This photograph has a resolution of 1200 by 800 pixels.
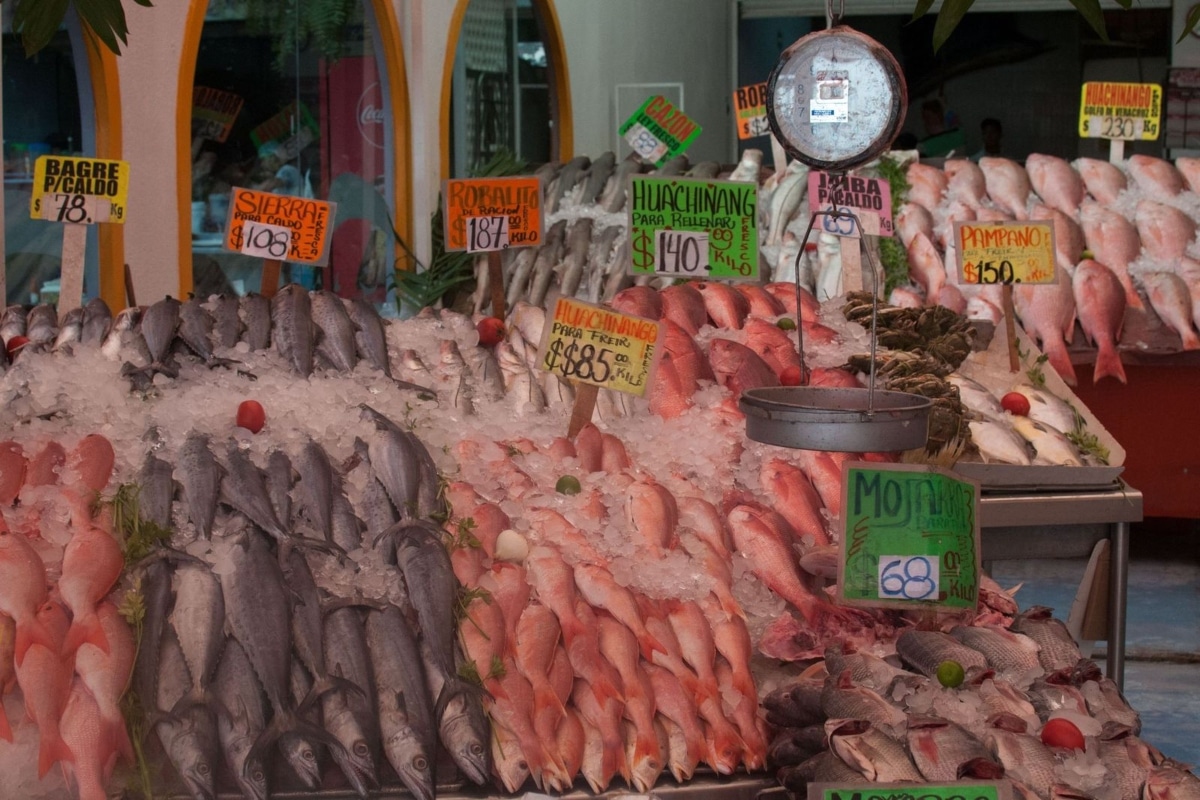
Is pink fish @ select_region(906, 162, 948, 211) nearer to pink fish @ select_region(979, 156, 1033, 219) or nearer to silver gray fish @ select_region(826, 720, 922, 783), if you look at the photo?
pink fish @ select_region(979, 156, 1033, 219)

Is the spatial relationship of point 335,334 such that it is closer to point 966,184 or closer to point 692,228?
point 692,228

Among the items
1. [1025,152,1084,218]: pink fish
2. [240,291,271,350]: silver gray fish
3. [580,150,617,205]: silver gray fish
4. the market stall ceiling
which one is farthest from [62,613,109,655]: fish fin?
the market stall ceiling

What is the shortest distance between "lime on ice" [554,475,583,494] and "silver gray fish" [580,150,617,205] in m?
3.32

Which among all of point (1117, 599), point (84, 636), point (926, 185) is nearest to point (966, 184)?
point (926, 185)

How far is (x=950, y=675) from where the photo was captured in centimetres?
217

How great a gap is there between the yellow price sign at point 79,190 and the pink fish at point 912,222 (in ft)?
10.8

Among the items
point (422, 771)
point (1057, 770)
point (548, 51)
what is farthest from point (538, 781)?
point (548, 51)

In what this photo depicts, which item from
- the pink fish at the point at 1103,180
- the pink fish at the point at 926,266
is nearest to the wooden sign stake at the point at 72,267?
the pink fish at the point at 926,266

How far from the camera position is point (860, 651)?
2.41 metres

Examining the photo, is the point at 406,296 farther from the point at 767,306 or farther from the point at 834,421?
the point at 834,421

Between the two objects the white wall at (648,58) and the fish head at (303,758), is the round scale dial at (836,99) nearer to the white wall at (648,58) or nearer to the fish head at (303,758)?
the fish head at (303,758)

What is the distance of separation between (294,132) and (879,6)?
21.7ft

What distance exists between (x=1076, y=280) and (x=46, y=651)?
14.8 feet

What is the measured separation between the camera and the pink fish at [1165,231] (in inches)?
223
